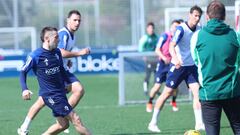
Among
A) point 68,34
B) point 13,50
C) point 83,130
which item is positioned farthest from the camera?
point 13,50

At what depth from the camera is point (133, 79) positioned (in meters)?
18.7

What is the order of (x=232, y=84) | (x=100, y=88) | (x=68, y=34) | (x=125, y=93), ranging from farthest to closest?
(x=100, y=88) < (x=125, y=93) < (x=68, y=34) < (x=232, y=84)

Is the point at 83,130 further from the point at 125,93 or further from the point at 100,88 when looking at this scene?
the point at 100,88

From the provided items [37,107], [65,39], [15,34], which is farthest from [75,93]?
[15,34]

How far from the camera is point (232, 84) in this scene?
813 cm

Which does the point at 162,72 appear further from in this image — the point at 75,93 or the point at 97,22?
the point at 97,22

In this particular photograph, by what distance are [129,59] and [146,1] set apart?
1071 cm

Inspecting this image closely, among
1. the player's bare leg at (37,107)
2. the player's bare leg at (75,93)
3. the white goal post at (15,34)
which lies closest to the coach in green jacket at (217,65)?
the player's bare leg at (37,107)

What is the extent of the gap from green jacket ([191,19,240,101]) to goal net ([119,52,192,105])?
10111 mm

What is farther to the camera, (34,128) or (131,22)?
(131,22)

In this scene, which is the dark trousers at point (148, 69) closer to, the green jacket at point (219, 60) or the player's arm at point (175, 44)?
the player's arm at point (175, 44)

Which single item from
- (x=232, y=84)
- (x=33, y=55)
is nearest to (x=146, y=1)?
(x=33, y=55)

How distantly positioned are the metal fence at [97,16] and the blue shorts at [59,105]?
59.8 ft

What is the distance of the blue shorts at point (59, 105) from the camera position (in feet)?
33.3
